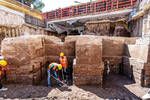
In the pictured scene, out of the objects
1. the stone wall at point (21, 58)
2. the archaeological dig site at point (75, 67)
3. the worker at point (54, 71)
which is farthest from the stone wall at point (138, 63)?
the stone wall at point (21, 58)

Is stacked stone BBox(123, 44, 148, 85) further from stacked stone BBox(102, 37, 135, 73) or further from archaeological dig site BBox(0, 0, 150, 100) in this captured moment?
stacked stone BBox(102, 37, 135, 73)

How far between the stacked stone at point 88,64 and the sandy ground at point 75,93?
28 centimetres

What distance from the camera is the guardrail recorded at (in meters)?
11.1

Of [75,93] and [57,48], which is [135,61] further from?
[57,48]

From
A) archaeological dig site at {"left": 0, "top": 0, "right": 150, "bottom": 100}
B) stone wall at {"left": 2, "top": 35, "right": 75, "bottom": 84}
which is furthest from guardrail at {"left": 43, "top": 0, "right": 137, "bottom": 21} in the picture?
stone wall at {"left": 2, "top": 35, "right": 75, "bottom": 84}

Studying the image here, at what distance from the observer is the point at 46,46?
6.29m

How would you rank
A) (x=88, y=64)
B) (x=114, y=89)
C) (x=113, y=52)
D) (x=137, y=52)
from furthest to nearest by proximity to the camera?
(x=113, y=52) < (x=137, y=52) < (x=88, y=64) < (x=114, y=89)

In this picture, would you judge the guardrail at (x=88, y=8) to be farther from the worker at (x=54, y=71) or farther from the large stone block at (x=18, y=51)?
the large stone block at (x=18, y=51)

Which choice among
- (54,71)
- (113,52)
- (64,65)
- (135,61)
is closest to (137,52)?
(135,61)

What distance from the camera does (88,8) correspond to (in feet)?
43.6

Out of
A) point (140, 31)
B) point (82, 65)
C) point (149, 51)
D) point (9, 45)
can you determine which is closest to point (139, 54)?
point (149, 51)

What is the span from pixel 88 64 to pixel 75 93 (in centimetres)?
114

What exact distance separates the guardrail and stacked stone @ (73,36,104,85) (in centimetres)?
721

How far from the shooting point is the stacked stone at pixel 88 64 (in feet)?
16.4
